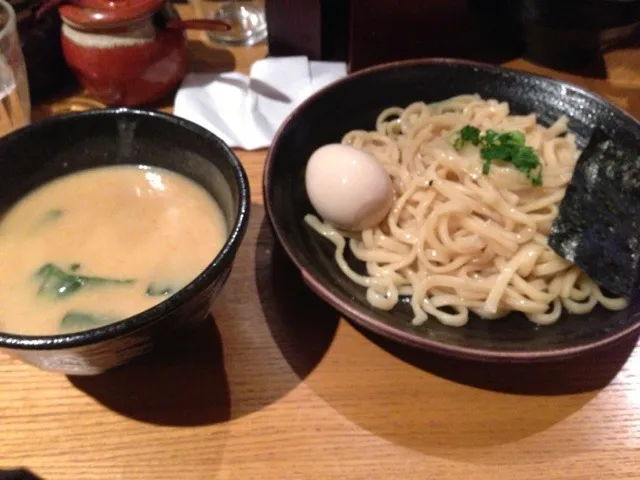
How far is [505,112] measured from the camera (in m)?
1.63

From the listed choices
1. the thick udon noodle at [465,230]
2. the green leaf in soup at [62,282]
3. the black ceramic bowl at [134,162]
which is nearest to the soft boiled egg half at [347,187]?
the thick udon noodle at [465,230]

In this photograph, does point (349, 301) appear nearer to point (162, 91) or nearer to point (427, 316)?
point (427, 316)

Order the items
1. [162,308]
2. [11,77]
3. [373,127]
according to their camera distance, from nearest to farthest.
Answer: [162,308] → [11,77] → [373,127]

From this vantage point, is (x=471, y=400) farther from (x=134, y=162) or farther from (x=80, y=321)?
(x=134, y=162)

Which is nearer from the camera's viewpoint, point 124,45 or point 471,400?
point 471,400

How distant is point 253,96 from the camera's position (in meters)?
1.79

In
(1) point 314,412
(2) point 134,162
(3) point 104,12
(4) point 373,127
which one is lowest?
(1) point 314,412

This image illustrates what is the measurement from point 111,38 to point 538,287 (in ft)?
4.28

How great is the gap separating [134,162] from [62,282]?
1.11 ft

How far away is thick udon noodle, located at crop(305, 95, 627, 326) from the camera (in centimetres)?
128

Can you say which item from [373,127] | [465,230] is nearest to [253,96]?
[373,127]

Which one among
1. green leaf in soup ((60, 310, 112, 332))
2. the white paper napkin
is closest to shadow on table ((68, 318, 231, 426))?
green leaf in soup ((60, 310, 112, 332))

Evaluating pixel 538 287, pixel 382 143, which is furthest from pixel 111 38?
pixel 538 287

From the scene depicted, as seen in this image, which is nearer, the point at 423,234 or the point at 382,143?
the point at 423,234
